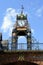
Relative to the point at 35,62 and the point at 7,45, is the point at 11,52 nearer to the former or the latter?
the point at 7,45

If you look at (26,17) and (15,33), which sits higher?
(26,17)

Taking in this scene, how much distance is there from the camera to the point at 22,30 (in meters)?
22.9

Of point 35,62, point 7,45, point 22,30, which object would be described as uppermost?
point 22,30

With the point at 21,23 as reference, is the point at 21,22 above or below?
Answer: above

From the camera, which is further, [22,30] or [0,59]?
[22,30]

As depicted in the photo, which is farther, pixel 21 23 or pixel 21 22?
pixel 21 22

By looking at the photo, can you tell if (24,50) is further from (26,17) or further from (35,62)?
(26,17)

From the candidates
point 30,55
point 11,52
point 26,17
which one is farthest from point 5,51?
point 26,17

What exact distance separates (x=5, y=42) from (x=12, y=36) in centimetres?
135

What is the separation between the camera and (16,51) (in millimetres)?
21500

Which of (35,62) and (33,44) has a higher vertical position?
(33,44)

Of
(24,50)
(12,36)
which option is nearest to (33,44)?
(24,50)

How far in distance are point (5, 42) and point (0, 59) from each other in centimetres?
165

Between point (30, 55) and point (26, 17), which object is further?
point (26, 17)
